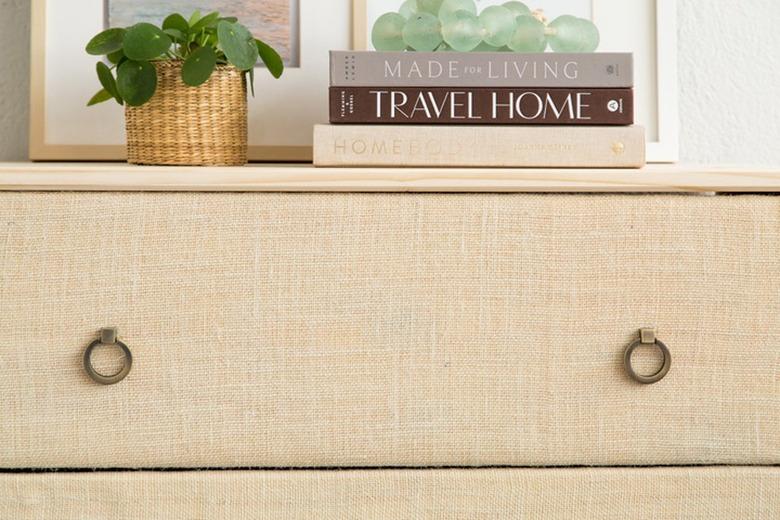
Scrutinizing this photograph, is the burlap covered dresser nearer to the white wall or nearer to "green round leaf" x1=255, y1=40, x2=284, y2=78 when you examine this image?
"green round leaf" x1=255, y1=40, x2=284, y2=78

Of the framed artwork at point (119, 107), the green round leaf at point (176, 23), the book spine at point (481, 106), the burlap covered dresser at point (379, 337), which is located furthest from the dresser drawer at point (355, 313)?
the framed artwork at point (119, 107)

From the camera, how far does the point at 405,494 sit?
697mm

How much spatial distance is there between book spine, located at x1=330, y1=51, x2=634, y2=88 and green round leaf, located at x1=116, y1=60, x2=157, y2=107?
19 centimetres

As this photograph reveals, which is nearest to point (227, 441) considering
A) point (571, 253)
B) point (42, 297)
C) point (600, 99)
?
point (42, 297)

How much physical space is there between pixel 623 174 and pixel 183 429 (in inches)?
18.0

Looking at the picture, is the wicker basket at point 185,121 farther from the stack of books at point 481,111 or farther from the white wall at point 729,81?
the white wall at point 729,81

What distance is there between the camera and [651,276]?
69 cm

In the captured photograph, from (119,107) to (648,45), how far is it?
0.71m

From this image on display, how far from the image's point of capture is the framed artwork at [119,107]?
0.99m

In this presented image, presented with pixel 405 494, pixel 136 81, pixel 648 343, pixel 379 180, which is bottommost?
pixel 405 494

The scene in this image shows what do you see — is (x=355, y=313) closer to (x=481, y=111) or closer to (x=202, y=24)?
(x=481, y=111)

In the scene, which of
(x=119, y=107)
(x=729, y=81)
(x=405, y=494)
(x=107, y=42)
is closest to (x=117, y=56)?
(x=107, y=42)

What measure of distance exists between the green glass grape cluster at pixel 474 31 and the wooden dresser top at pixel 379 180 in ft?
0.65

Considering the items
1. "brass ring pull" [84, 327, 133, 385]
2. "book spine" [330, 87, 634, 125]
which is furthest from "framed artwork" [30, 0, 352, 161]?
"brass ring pull" [84, 327, 133, 385]
